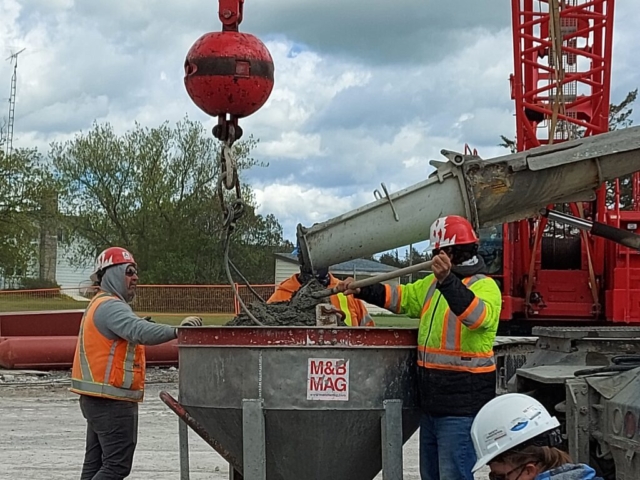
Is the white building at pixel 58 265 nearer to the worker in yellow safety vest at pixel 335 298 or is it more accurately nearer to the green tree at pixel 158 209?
the green tree at pixel 158 209

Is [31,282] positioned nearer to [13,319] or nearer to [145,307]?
[145,307]

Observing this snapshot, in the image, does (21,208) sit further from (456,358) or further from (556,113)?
(456,358)

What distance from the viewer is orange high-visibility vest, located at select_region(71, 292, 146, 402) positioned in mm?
6176

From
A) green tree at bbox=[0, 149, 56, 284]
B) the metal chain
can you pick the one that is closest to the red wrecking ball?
the metal chain

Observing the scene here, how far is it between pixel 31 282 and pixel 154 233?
27.2ft

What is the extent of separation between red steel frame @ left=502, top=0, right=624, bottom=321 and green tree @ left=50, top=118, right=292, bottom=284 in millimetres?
26543

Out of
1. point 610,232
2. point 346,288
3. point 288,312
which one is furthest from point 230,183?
point 610,232

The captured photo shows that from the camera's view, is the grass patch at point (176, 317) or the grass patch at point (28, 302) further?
the grass patch at point (28, 302)

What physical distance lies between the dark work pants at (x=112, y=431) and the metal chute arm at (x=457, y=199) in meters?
1.55

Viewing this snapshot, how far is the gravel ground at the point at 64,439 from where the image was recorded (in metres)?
8.73

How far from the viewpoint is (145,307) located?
25938 millimetres

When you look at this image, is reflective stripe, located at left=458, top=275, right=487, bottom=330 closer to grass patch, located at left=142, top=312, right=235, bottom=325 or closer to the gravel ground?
the gravel ground

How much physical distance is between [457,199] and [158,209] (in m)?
35.0

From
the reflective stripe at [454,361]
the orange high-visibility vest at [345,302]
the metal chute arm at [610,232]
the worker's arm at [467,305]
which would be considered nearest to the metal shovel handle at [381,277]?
the worker's arm at [467,305]
